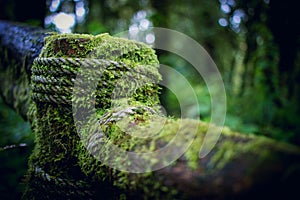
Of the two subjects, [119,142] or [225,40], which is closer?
[119,142]

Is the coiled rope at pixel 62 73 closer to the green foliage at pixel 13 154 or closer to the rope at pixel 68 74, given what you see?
the rope at pixel 68 74

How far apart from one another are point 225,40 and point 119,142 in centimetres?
1039

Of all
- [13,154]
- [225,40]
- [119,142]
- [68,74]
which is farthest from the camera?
[225,40]

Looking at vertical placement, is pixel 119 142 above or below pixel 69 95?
below

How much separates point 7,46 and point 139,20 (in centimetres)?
540

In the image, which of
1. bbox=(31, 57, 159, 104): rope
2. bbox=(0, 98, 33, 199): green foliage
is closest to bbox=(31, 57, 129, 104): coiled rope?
bbox=(31, 57, 159, 104): rope

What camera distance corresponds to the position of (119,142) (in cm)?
102

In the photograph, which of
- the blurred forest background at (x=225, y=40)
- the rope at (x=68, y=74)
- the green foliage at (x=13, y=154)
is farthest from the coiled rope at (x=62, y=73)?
the green foliage at (x=13, y=154)

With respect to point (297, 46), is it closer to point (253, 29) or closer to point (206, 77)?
point (253, 29)

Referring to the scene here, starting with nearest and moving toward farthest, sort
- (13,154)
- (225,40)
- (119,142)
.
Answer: (119,142) < (13,154) < (225,40)

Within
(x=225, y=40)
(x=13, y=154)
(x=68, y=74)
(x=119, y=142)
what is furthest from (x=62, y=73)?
(x=225, y=40)

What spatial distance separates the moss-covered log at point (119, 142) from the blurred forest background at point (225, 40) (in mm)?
499

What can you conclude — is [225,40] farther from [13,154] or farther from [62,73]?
[62,73]

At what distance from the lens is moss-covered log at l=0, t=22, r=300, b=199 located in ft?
2.36
